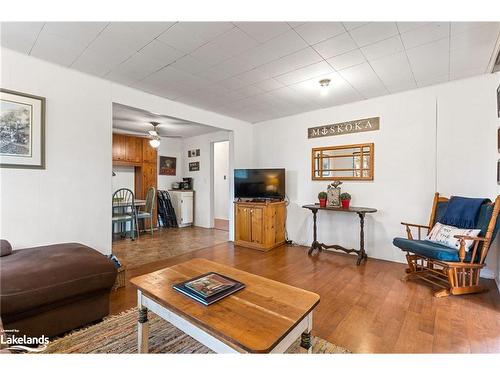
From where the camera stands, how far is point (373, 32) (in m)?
1.87

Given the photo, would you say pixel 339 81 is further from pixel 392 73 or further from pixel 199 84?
pixel 199 84

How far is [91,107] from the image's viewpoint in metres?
2.65

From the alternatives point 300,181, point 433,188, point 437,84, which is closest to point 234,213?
point 300,181

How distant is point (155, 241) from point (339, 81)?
13.2 ft

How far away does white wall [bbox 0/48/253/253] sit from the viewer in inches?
85.0

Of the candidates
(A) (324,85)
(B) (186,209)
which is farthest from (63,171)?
(B) (186,209)

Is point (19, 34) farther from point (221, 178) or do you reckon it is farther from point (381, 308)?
point (221, 178)

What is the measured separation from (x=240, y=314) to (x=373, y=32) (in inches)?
88.6

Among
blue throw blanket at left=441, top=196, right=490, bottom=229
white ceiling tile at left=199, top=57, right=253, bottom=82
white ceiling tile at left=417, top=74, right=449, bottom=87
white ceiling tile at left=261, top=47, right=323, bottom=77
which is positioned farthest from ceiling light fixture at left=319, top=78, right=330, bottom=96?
blue throw blanket at left=441, top=196, right=490, bottom=229

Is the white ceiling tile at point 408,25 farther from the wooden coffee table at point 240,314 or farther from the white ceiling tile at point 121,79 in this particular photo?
the white ceiling tile at point 121,79

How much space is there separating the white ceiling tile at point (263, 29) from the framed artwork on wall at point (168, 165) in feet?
15.6

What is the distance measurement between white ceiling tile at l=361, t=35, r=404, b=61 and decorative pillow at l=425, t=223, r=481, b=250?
6.32 ft

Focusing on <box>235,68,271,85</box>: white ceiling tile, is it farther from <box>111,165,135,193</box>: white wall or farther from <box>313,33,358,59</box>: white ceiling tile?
<box>111,165,135,193</box>: white wall

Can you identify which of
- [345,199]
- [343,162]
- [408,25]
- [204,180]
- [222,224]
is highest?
[408,25]
